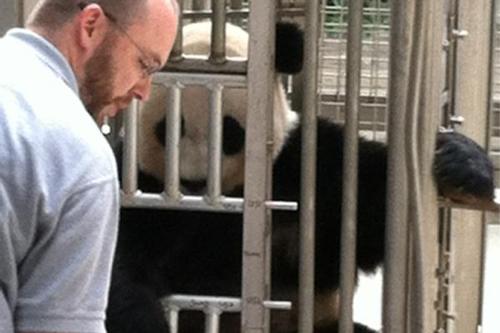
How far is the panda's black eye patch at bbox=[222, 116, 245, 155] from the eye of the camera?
2426mm

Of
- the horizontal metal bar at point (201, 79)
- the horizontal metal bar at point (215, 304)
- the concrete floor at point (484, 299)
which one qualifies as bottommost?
the concrete floor at point (484, 299)

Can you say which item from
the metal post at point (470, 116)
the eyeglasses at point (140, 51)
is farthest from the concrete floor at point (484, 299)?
the eyeglasses at point (140, 51)

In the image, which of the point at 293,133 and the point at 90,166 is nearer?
the point at 90,166

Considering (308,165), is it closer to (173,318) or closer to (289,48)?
(289,48)

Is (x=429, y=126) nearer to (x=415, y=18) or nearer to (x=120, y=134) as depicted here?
(x=415, y=18)

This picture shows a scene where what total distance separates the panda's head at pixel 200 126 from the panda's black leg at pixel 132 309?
205 millimetres

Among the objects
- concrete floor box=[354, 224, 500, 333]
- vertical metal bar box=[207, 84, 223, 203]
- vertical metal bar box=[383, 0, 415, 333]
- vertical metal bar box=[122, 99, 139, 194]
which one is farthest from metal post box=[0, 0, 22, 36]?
concrete floor box=[354, 224, 500, 333]

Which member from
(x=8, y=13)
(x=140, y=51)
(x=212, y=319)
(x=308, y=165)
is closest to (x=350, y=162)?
(x=308, y=165)

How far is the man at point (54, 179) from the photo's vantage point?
1.14 meters

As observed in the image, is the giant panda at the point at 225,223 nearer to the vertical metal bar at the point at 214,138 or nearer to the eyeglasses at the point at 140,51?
the vertical metal bar at the point at 214,138

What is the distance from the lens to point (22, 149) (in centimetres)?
114

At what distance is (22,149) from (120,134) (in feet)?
3.92

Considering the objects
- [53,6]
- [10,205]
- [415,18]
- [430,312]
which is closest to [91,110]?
[53,6]

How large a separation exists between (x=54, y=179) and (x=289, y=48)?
0.95 meters
